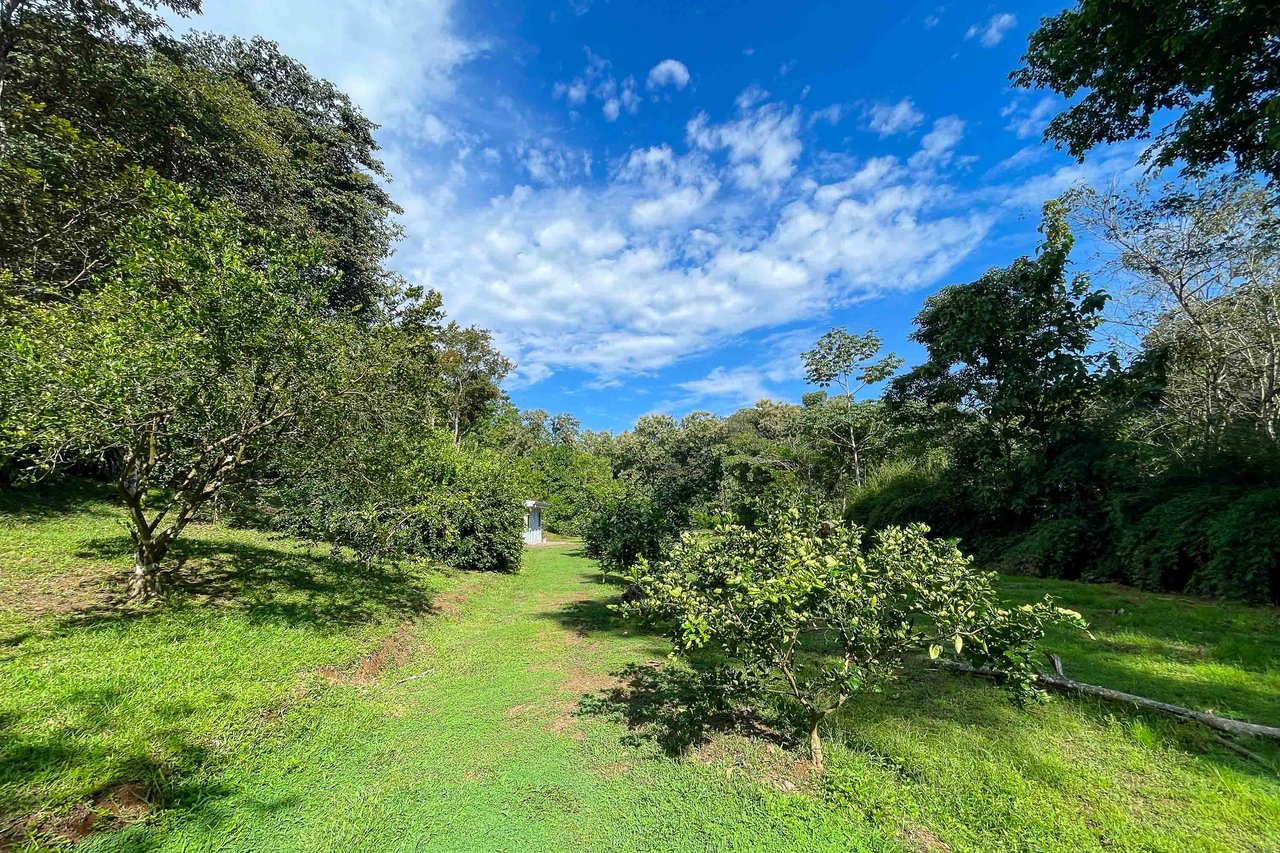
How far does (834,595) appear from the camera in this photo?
11.4ft

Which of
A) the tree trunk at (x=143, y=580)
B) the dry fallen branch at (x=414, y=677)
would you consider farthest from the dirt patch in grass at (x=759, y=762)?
the tree trunk at (x=143, y=580)

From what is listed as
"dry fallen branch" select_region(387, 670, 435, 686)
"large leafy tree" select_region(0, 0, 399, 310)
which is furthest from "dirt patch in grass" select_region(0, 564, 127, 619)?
"large leafy tree" select_region(0, 0, 399, 310)

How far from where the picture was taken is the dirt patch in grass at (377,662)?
5059mm

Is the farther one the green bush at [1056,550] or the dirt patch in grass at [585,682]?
the green bush at [1056,550]

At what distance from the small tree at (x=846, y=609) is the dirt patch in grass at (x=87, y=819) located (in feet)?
11.1

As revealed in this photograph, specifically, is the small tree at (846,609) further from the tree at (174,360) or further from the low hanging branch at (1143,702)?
the tree at (174,360)

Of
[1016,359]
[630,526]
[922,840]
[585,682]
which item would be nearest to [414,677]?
[585,682]

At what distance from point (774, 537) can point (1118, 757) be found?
291 cm

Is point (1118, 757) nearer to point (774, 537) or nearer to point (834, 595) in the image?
point (834, 595)

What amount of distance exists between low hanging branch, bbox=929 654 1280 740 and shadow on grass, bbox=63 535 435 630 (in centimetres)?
795

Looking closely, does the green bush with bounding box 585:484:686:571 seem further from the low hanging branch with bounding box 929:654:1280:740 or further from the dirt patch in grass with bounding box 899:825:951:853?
the dirt patch in grass with bounding box 899:825:951:853

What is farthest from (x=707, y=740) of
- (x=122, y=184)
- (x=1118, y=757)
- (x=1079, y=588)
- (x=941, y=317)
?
(x=941, y=317)

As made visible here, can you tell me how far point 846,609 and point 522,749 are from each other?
2992 millimetres

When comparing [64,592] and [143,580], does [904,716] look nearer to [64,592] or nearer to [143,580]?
[143,580]
